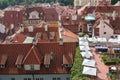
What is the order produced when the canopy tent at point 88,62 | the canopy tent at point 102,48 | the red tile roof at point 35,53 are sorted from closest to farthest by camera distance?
the canopy tent at point 88,62 < the red tile roof at point 35,53 < the canopy tent at point 102,48

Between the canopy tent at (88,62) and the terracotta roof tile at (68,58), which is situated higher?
the canopy tent at (88,62)

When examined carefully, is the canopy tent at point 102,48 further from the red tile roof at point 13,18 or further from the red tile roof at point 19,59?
the red tile roof at point 13,18

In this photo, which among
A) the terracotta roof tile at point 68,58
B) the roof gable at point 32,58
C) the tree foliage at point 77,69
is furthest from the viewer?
the terracotta roof tile at point 68,58

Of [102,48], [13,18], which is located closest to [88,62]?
[102,48]

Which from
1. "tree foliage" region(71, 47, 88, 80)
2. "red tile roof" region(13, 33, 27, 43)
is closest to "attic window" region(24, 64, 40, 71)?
"tree foliage" region(71, 47, 88, 80)

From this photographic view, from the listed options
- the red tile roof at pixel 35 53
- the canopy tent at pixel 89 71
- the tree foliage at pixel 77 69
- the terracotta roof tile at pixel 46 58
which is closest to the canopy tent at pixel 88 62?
the tree foliage at pixel 77 69

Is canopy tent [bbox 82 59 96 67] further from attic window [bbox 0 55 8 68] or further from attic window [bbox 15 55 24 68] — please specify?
attic window [bbox 0 55 8 68]

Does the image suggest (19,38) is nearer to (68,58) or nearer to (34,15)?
(68,58)

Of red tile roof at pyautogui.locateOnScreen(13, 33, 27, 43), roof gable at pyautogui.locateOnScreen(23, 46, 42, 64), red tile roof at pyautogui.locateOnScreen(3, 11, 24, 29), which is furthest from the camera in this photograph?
red tile roof at pyautogui.locateOnScreen(3, 11, 24, 29)

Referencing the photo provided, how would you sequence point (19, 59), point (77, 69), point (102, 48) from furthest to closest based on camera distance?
1. point (102, 48)
2. point (19, 59)
3. point (77, 69)

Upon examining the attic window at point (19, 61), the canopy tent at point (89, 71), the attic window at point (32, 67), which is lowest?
the attic window at point (32, 67)

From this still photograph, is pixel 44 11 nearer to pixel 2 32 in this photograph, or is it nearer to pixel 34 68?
pixel 2 32

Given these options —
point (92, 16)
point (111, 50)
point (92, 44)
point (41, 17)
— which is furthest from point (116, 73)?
point (41, 17)
